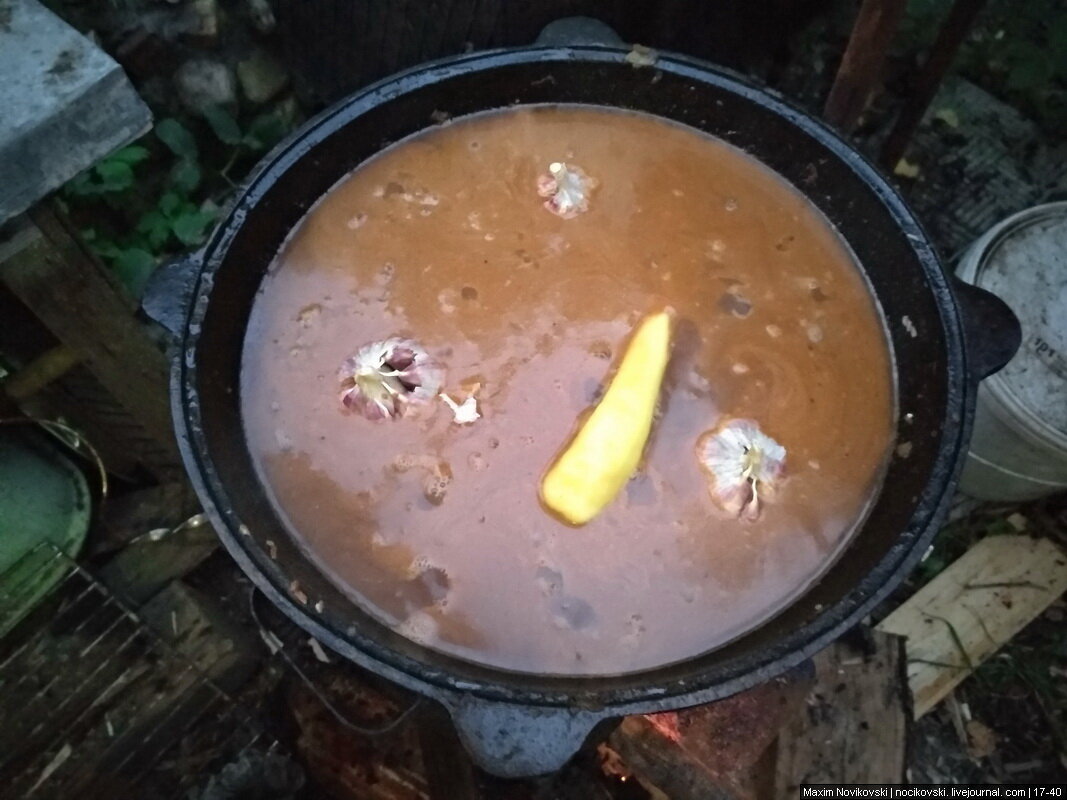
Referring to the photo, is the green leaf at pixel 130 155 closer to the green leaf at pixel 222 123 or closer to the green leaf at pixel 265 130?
the green leaf at pixel 222 123

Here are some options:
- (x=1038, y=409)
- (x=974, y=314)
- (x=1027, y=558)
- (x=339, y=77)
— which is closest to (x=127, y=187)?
(x=339, y=77)

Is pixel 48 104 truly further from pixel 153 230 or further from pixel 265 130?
pixel 265 130

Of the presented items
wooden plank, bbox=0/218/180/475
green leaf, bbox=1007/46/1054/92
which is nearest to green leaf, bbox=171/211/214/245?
wooden plank, bbox=0/218/180/475

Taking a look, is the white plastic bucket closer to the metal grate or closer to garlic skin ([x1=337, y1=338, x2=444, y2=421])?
garlic skin ([x1=337, y1=338, x2=444, y2=421])

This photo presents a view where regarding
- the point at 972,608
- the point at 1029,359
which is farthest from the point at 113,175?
the point at 972,608

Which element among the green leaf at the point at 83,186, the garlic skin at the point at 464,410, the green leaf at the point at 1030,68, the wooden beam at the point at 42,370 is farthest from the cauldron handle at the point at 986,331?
the green leaf at the point at 83,186

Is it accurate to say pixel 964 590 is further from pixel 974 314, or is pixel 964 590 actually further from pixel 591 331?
pixel 591 331

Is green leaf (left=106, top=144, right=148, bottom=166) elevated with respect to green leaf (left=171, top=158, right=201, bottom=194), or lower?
elevated
